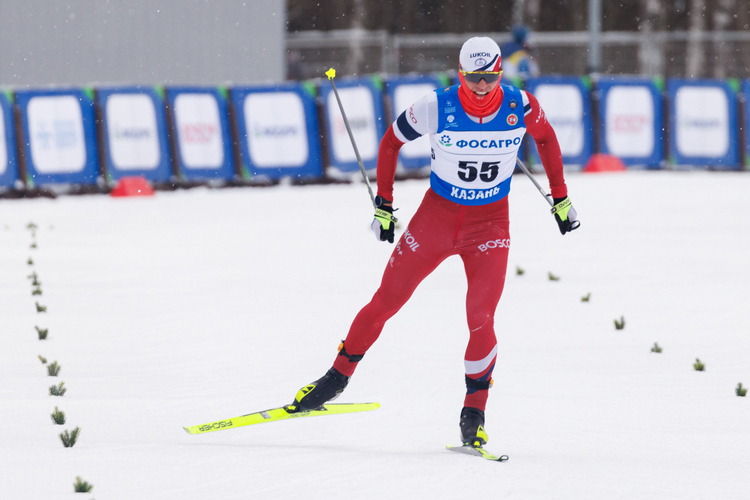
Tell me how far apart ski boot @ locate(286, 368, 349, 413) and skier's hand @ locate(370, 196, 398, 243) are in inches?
29.9

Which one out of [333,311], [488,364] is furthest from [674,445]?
[333,311]

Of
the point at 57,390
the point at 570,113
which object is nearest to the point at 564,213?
the point at 57,390

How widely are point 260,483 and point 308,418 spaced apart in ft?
4.17

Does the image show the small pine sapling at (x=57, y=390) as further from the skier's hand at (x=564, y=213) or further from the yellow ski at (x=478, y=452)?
the skier's hand at (x=564, y=213)

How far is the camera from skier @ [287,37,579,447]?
5348 millimetres

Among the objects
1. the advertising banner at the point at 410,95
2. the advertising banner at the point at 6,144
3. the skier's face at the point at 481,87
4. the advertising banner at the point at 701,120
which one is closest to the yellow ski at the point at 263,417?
the skier's face at the point at 481,87

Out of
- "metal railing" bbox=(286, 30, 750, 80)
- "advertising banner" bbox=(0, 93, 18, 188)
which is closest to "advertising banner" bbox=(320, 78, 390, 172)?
"advertising banner" bbox=(0, 93, 18, 188)

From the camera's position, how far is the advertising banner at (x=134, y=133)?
662 inches

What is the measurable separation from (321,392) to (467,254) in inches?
40.5

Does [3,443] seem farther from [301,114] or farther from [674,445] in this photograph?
[301,114]

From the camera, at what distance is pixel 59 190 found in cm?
1702

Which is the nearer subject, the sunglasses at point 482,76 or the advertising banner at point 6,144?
the sunglasses at point 482,76

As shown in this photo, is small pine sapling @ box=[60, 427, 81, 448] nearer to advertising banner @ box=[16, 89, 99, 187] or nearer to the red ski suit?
the red ski suit

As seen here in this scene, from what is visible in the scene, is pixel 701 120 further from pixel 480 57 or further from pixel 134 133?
pixel 480 57
